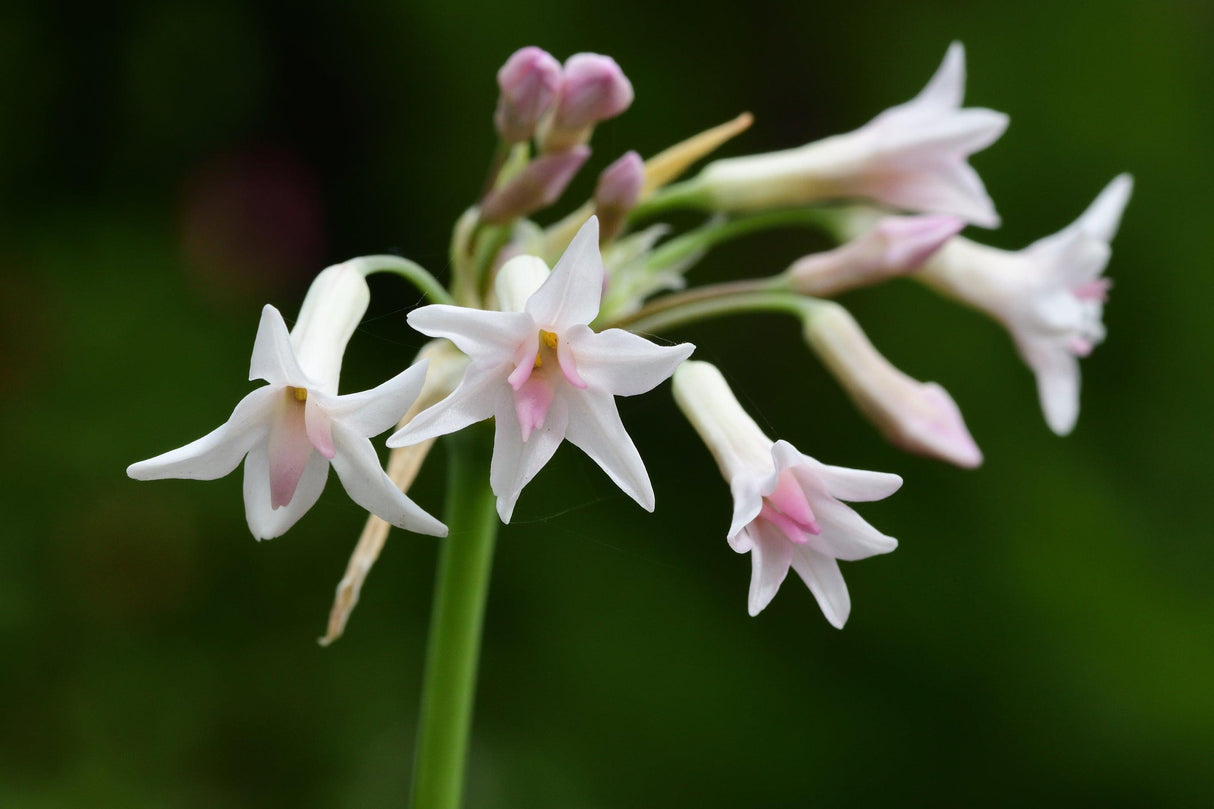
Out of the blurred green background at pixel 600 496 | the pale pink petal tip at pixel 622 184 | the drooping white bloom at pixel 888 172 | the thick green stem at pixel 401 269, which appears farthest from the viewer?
the blurred green background at pixel 600 496

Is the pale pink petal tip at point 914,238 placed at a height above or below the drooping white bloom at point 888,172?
below

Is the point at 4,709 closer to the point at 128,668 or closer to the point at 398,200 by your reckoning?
the point at 128,668

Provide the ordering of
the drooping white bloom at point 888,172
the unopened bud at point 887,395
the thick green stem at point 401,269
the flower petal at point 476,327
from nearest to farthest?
the flower petal at point 476,327 < the thick green stem at point 401,269 < the unopened bud at point 887,395 < the drooping white bloom at point 888,172

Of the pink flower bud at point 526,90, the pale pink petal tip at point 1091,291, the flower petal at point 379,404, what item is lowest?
the flower petal at point 379,404

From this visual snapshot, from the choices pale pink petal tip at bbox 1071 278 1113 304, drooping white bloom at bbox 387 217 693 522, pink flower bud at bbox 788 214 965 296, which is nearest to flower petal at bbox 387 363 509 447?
drooping white bloom at bbox 387 217 693 522

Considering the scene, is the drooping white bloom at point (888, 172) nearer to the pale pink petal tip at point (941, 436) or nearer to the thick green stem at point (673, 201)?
the thick green stem at point (673, 201)

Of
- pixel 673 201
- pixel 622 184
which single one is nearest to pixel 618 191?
pixel 622 184

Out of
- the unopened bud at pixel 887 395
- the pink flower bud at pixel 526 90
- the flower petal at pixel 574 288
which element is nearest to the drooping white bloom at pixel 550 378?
the flower petal at pixel 574 288
